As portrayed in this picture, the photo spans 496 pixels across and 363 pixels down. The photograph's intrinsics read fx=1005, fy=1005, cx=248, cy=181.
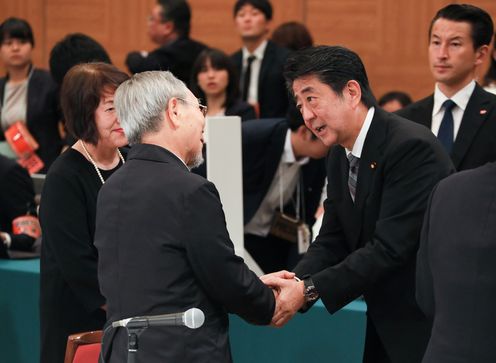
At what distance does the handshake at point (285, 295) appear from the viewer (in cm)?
289

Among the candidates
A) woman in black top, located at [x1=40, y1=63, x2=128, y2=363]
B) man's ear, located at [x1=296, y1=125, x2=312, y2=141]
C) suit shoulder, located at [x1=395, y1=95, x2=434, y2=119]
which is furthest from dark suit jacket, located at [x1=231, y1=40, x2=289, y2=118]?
woman in black top, located at [x1=40, y1=63, x2=128, y2=363]

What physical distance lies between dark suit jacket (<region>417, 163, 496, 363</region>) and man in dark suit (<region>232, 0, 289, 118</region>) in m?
3.85

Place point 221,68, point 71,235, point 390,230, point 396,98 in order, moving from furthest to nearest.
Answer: point 396,98
point 221,68
point 71,235
point 390,230

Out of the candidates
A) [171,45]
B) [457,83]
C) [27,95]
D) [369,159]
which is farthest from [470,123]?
[27,95]

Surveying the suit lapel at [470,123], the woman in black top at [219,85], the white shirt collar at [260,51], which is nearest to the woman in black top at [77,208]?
the suit lapel at [470,123]

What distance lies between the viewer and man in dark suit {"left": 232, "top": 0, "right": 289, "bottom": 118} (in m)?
6.25

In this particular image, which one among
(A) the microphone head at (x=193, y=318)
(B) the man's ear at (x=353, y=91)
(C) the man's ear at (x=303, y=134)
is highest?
(B) the man's ear at (x=353, y=91)

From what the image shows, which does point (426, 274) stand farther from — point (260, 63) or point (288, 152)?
point (260, 63)

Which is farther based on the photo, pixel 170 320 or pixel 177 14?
pixel 177 14

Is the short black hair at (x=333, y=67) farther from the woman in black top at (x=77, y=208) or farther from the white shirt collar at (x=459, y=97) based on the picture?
the white shirt collar at (x=459, y=97)

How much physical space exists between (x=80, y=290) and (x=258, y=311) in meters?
0.78

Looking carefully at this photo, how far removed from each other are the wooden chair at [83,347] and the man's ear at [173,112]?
30.5 inches

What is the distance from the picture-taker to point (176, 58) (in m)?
6.25

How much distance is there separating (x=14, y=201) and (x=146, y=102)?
5.63 ft
